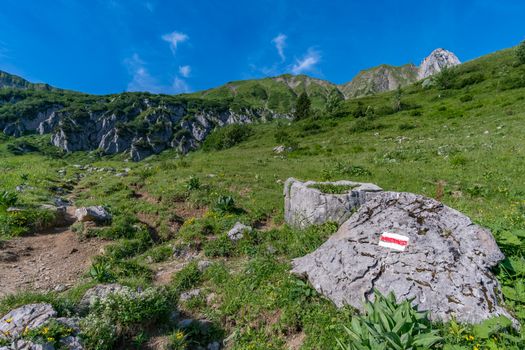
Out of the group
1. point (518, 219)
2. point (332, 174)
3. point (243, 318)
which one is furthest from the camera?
point (332, 174)

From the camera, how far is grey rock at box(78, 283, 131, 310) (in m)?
5.87

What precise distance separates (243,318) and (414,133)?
33532 mm

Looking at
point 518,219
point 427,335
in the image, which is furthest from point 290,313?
point 518,219

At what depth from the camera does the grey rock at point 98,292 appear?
19.3 ft

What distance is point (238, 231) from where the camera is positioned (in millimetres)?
10320

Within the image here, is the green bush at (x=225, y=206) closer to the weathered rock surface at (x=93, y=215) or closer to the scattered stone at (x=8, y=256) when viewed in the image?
the weathered rock surface at (x=93, y=215)

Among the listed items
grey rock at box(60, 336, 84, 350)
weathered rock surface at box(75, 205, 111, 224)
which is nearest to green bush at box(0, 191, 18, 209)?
weathered rock surface at box(75, 205, 111, 224)

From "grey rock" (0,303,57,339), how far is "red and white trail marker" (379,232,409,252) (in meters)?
6.89

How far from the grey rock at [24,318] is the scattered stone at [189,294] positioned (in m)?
2.83

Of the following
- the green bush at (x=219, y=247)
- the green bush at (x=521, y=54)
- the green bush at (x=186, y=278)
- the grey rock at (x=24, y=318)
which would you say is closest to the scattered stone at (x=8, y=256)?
the grey rock at (x=24, y=318)

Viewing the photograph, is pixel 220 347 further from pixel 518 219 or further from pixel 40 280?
pixel 518 219

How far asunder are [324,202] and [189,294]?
5.32 metres

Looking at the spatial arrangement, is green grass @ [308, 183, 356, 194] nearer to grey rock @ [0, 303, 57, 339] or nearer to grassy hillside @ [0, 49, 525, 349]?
grassy hillside @ [0, 49, 525, 349]

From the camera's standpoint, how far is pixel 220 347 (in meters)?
5.85
